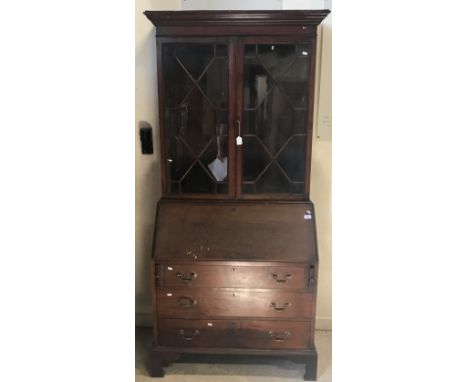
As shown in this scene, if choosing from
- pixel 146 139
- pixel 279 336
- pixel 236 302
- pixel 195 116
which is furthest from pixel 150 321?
pixel 195 116

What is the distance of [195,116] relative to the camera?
1689 millimetres

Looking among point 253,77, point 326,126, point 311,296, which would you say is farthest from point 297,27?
point 311,296

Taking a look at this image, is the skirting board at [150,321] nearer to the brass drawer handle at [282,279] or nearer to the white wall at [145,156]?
the white wall at [145,156]

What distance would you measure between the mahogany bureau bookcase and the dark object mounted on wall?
236 millimetres

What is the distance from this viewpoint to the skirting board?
6.79ft

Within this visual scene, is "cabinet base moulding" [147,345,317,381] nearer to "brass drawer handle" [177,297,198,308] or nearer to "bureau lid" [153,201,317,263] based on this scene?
"brass drawer handle" [177,297,198,308]

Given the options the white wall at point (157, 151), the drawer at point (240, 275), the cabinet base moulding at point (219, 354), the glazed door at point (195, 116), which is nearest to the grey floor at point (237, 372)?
the cabinet base moulding at point (219, 354)

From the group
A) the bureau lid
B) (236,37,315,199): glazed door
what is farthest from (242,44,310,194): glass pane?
the bureau lid

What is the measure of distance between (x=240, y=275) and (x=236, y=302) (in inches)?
5.3

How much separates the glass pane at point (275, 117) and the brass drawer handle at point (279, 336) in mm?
659

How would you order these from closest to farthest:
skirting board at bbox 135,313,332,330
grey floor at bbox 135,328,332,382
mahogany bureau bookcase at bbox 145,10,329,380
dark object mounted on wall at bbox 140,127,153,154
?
1. mahogany bureau bookcase at bbox 145,10,329,380
2. grey floor at bbox 135,328,332,382
3. dark object mounted on wall at bbox 140,127,153,154
4. skirting board at bbox 135,313,332,330
